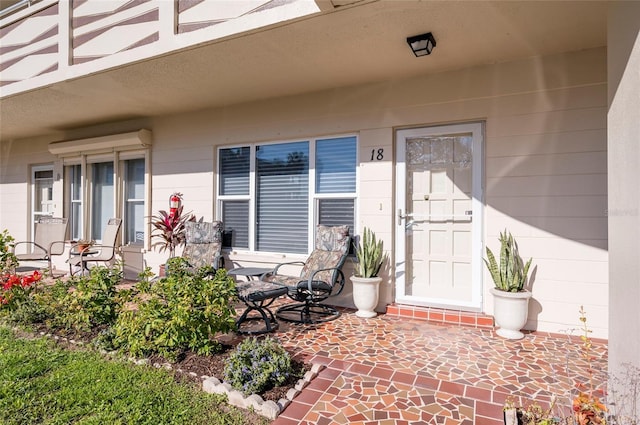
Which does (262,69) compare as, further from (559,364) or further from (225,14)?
(559,364)

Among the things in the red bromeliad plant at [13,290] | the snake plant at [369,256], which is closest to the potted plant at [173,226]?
the red bromeliad plant at [13,290]

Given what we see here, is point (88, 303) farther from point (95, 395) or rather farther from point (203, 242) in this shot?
point (203, 242)

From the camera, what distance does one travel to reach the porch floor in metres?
2.12

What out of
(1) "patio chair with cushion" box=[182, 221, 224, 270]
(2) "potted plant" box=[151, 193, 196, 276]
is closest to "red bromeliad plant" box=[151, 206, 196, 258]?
(2) "potted plant" box=[151, 193, 196, 276]

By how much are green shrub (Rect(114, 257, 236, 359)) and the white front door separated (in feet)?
7.68

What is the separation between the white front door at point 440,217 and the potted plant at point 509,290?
1.13 ft

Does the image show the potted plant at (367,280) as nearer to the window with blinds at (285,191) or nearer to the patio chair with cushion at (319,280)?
the patio chair with cushion at (319,280)

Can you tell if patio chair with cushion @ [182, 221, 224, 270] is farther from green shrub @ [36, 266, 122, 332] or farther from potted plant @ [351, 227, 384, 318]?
potted plant @ [351, 227, 384, 318]

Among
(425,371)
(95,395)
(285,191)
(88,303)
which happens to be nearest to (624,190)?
(425,371)

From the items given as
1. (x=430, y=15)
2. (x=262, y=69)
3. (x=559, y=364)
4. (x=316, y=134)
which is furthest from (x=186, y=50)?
(x=559, y=364)

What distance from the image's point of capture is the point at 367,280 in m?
3.98

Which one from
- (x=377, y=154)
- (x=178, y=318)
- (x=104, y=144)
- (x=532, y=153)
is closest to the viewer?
(x=178, y=318)

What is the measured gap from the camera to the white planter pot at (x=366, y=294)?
400 centimetres

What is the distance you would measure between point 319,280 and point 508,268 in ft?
6.39
